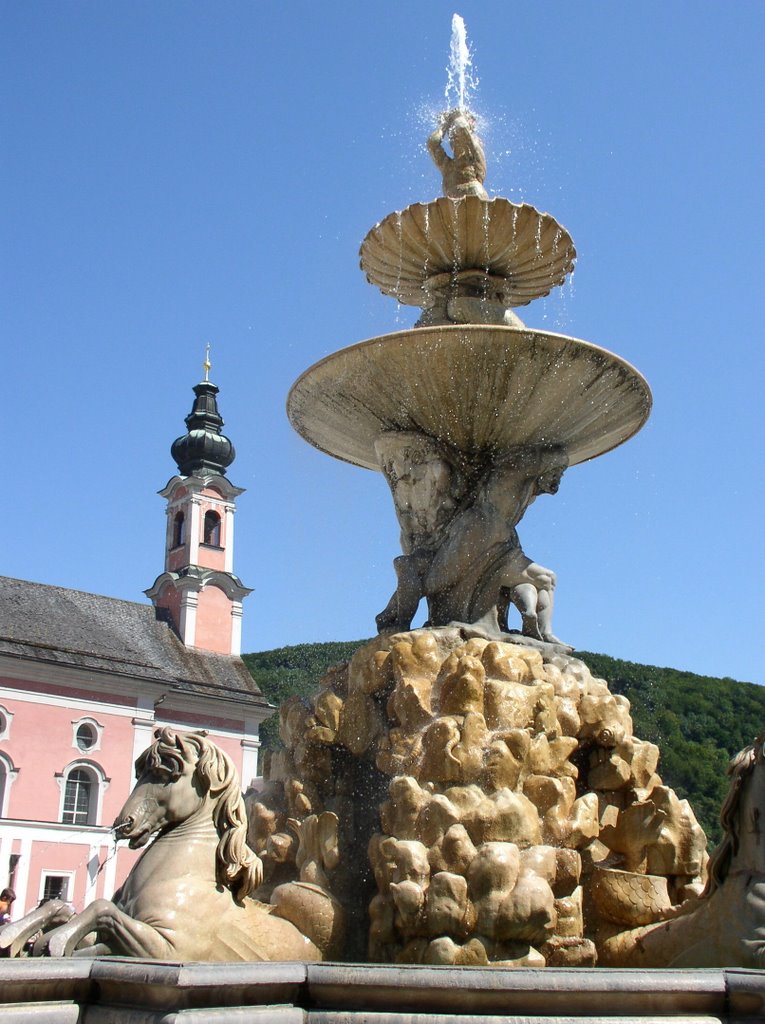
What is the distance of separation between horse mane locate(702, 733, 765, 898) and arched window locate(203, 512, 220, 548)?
47549 millimetres

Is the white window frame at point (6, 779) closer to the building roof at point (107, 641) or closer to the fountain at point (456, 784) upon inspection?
the building roof at point (107, 641)

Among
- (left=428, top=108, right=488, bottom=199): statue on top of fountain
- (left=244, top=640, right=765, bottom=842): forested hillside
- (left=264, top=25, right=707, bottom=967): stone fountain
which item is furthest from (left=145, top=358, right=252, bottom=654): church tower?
(left=264, top=25, right=707, bottom=967): stone fountain

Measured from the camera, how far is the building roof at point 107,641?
3741 centimetres

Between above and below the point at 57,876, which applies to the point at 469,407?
above

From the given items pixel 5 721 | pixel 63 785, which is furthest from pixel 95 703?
pixel 5 721

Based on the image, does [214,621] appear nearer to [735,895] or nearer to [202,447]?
[202,447]

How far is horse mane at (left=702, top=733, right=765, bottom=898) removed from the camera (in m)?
4.91

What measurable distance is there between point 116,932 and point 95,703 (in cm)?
3367

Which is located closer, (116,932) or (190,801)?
(116,932)

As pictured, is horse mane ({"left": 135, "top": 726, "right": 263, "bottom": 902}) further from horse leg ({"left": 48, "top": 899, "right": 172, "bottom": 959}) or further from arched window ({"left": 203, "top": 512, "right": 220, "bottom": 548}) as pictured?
arched window ({"left": 203, "top": 512, "right": 220, "bottom": 548})

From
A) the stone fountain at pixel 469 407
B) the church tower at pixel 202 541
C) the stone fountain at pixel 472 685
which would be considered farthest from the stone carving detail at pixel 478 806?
the church tower at pixel 202 541

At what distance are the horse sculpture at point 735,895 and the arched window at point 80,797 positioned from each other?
108ft

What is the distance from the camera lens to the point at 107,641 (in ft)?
136

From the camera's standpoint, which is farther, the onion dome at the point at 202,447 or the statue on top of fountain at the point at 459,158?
the onion dome at the point at 202,447
